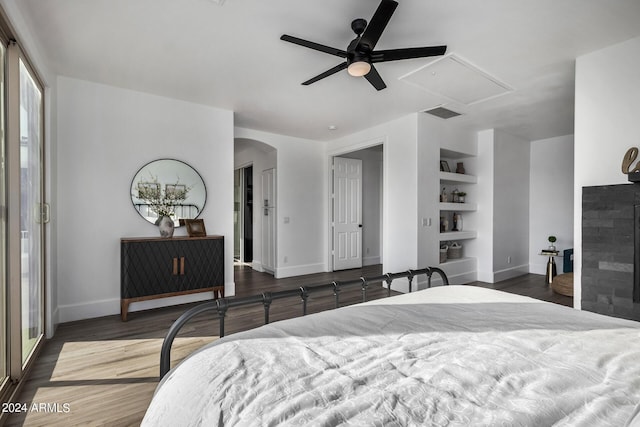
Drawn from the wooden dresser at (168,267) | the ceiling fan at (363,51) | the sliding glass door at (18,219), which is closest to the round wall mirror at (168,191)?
the wooden dresser at (168,267)

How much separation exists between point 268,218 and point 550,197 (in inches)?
209

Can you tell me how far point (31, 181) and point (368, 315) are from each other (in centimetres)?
282

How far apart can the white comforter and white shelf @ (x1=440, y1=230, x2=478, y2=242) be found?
12.1ft

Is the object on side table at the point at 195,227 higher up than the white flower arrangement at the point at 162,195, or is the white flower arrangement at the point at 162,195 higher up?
the white flower arrangement at the point at 162,195

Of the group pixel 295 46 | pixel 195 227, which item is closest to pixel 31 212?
pixel 195 227

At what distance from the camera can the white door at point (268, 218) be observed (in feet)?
19.2

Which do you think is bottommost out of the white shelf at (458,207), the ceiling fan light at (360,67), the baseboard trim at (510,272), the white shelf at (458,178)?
the baseboard trim at (510,272)

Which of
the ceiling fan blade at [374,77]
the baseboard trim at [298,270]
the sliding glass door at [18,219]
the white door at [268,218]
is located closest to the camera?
the sliding glass door at [18,219]

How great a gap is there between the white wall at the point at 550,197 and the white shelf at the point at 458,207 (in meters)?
1.55

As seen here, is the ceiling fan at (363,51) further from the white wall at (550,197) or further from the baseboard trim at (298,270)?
the white wall at (550,197)

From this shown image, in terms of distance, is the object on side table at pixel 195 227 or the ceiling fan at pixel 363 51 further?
the object on side table at pixel 195 227

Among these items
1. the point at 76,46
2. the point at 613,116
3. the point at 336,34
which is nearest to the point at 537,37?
the point at 613,116

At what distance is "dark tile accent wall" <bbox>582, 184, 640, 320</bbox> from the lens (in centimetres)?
256

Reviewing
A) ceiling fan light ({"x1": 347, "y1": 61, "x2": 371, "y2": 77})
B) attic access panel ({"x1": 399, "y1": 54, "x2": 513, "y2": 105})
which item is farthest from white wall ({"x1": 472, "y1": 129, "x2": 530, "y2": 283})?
ceiling fan light ({"x1": 347, "y1": 61, "x2": 371, "y2": 77})
